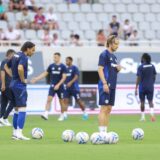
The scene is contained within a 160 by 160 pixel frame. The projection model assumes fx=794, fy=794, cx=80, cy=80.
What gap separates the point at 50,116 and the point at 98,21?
8.50 m

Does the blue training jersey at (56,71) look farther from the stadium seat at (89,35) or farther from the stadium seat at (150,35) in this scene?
the stadium seat at (150,35)

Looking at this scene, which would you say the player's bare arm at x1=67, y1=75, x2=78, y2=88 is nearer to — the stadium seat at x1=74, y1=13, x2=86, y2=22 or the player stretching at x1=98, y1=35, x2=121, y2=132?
the stadium seat at x1=74, y1=13, x2=86, y2=22

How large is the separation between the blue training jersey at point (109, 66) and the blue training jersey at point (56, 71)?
860cm

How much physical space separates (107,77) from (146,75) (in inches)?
322

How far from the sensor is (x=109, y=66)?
683 inches

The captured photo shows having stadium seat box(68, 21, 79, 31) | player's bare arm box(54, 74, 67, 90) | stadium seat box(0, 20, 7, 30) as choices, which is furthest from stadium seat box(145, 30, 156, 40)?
player's bare arm box(54, 74, 67, 90)

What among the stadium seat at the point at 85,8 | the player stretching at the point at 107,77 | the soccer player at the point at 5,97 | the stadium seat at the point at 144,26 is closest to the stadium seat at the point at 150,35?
the stadium seat at the point at 144,26

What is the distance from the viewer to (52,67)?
85.4 feet

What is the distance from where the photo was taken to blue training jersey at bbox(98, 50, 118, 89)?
56.4ft

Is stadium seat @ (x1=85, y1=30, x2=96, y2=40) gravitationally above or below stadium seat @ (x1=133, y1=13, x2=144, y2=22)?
below

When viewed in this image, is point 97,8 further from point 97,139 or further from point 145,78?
point 97,139

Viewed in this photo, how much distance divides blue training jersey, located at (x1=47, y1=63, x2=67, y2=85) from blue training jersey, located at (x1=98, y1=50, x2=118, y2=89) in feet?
28.2

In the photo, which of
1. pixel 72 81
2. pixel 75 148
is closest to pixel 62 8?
pixel 72 81

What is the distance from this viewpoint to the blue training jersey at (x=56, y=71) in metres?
26.0
